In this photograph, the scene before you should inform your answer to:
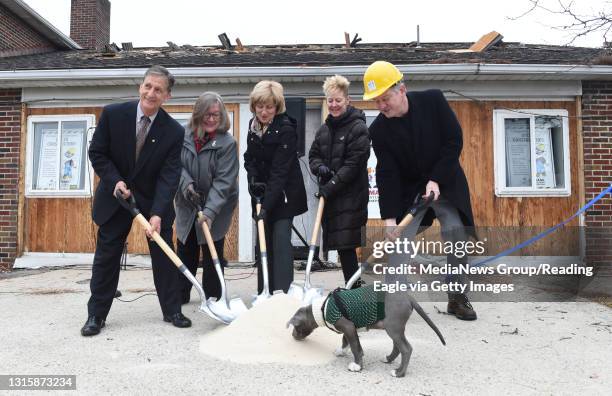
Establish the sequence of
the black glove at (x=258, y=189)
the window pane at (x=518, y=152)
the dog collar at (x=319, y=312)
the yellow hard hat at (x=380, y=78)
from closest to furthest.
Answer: the dog collar at (x=319, y=312) → the yellow hard hat at (x=380, y=78) → the black glove at (x=258, y=189) → the window pane at (x=518, y=152)

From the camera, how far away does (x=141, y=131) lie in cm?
354

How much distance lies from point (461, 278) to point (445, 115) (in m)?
1.32

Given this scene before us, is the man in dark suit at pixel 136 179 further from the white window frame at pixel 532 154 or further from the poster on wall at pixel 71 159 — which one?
the white window frame at pixel 532 154

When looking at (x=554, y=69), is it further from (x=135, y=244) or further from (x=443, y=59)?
(x=135, y=244)

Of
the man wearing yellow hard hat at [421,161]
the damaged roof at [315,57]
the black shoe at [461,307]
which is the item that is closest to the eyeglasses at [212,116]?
the man wearing yellow hard hat at [421,161]

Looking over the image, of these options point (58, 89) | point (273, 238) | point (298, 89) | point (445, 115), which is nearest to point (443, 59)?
point (298, 89)

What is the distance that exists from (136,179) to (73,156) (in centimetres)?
445

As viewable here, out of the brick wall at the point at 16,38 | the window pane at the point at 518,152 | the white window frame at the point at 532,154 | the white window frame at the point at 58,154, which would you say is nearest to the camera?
the white window frame at the point at 532,154

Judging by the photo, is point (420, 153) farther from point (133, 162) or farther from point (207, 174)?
point (133, 162)

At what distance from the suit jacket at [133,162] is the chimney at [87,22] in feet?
36.4

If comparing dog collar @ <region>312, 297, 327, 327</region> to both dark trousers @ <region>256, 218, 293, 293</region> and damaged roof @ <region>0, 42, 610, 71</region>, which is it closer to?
dark trousers @ <region>256, 218, 293, 293</region>

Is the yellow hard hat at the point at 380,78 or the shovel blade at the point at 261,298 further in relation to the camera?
the shovel blade at the point at 261,298

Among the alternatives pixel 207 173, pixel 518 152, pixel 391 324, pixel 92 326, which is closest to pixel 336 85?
pixel 207 173

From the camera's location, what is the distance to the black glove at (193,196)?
368 centimetres
